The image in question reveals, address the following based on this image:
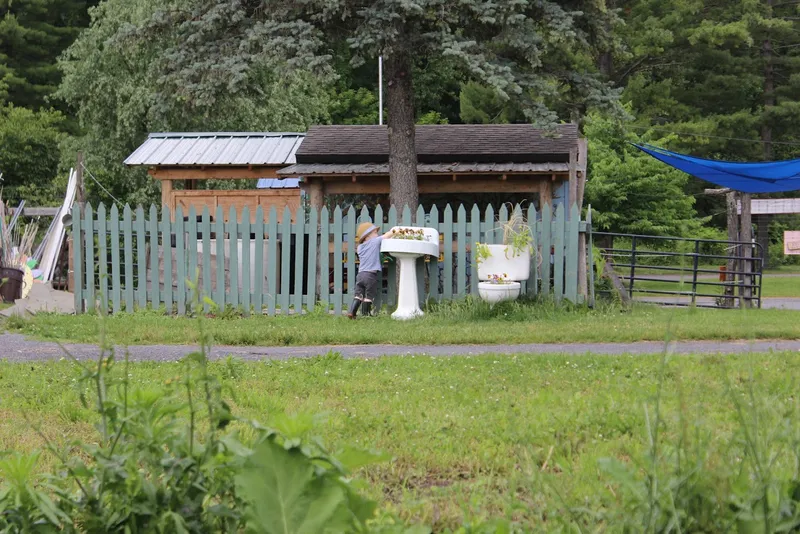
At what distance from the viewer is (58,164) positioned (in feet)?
110

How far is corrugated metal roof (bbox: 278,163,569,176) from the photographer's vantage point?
1597 centimetres

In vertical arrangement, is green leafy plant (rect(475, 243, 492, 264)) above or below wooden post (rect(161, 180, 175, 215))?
below

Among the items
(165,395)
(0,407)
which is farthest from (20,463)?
(0,407)

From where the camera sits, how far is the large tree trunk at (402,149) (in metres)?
14.9

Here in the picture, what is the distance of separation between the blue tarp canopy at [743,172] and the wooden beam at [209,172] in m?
8.85

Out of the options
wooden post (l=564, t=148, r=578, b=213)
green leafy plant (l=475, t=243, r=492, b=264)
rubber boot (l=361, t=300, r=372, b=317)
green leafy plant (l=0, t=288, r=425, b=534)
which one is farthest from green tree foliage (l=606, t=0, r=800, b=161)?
green leafy plant (l=0, t=288, r=425, b=534)

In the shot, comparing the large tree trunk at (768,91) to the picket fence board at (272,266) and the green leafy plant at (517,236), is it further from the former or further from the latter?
the picket fence board at (272,266)

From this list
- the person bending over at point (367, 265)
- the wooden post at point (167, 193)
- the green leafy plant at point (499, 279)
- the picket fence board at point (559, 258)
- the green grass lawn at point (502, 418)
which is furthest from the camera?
the wooden post at point (167, 193)

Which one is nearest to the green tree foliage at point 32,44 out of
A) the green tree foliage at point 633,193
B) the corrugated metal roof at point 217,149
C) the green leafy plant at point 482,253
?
the corrugated metal roof at point 217,149

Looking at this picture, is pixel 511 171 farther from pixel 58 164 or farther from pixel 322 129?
pixel 58 164

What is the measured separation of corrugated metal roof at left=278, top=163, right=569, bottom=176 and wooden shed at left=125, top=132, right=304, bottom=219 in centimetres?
266

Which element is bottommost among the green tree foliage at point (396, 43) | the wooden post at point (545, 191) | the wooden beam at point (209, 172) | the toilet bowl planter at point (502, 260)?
the toilet bowl planter at point (502, 260)

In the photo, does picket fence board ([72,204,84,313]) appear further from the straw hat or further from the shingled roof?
the shingled roof

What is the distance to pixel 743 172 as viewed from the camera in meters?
18.3
